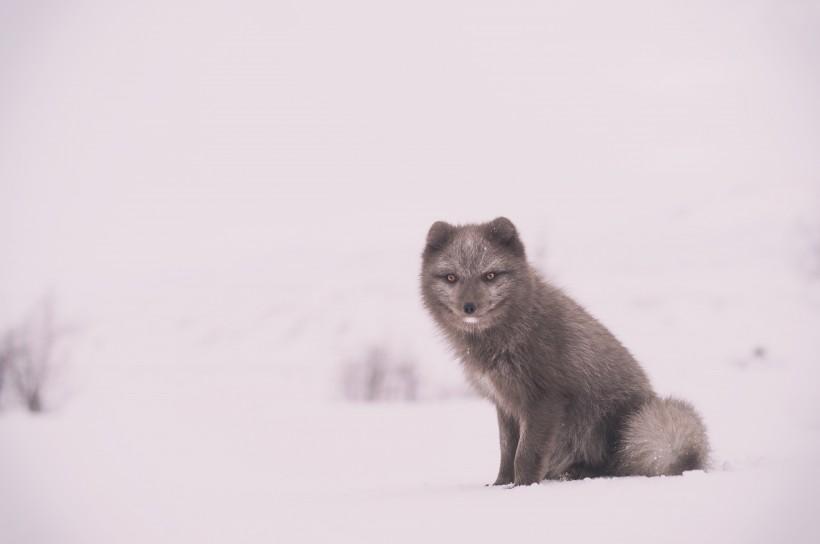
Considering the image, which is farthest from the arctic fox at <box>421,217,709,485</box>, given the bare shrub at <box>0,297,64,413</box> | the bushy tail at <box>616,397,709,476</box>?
the bare shrub at <box>0,297,64,413</box>

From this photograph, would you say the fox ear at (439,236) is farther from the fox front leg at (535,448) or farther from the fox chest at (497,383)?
the fox front leg at (535,448)

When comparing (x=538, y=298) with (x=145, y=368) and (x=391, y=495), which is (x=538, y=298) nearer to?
(x=391, y=495)

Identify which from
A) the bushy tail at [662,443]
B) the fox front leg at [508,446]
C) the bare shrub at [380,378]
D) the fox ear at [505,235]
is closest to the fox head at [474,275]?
the fox ear at [505,235]

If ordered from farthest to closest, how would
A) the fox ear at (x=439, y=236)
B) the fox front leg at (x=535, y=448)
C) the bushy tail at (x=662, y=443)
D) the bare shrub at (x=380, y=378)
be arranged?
1. the bare shrub at (x=380, y=378)
2. the fox ear at (x=439, y=236)
3. the fox front leg at (x=535, y=448)
4. the bushy tail at (x=662, y=443)

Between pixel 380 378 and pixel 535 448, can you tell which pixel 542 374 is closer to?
pixel 535 448

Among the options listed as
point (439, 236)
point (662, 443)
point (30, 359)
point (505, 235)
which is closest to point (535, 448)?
point (662, 443)

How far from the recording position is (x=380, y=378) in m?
32.7

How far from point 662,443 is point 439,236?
9.85ft

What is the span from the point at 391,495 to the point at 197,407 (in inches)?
867

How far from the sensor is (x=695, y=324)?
36844 mm

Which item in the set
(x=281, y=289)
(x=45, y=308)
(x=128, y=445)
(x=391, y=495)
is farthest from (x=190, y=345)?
(x=391, y=495)

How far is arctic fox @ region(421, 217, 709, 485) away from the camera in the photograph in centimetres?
645

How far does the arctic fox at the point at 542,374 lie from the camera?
6453 millimetres

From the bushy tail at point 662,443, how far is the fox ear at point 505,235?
204 centimetres
